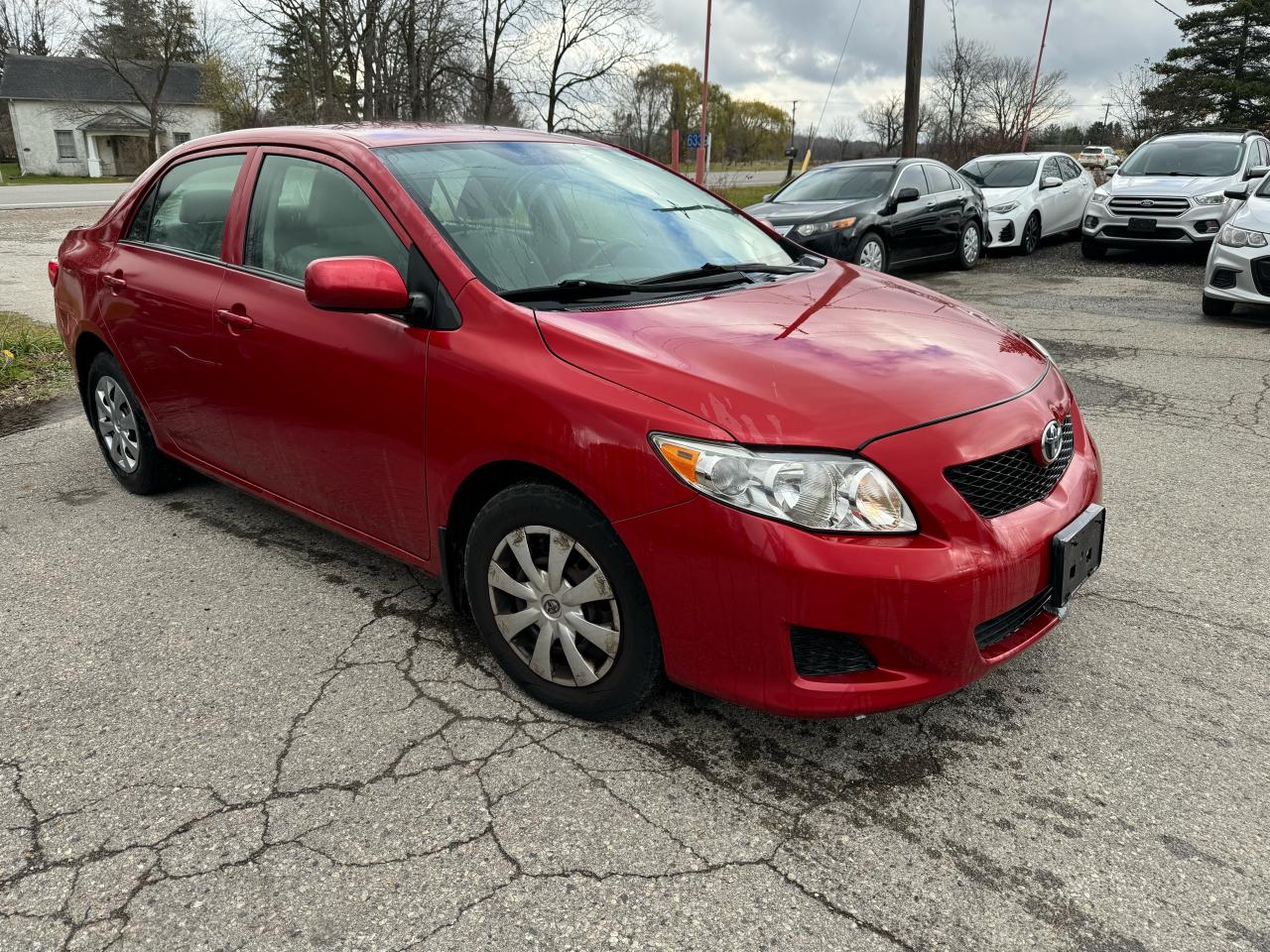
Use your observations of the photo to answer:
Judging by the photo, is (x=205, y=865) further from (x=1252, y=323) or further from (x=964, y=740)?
(x=1252, y=323)

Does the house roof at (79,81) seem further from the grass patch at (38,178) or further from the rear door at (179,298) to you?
the rear door at (179,298)

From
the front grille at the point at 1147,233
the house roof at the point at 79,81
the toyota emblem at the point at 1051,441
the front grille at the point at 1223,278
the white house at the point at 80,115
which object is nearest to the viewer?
the toyota emblem at the point at 1051,441

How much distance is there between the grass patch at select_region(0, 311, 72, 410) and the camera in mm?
6609

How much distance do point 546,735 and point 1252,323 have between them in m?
8.69

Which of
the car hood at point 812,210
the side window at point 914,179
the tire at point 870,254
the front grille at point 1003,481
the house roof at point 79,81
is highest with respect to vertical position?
the house roof at point 79,81

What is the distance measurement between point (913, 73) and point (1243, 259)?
454 inches

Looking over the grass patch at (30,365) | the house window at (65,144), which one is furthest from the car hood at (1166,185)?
the house window at (65,144)

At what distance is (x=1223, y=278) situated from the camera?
8.35 meters

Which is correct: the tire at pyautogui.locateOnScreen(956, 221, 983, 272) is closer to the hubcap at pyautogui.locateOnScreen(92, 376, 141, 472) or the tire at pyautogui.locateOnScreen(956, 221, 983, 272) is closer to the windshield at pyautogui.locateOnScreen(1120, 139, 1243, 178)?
the windshield at pyautogui.locateOnScreen(1120, 139, 1243, 178)

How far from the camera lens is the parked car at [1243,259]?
8.02m

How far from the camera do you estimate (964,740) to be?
2.60m

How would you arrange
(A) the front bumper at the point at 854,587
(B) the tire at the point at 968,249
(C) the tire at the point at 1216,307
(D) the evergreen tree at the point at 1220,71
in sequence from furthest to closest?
(D) the evergreen tree at the point at 1220,71 < (B) the tire at the point at 968,249 < (C) the tire at the point at 1216,307 < (A) the front bumper at the point at 854,587

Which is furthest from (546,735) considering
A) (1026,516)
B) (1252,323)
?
(1252,323)

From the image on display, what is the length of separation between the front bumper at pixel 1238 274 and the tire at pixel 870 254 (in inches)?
129
